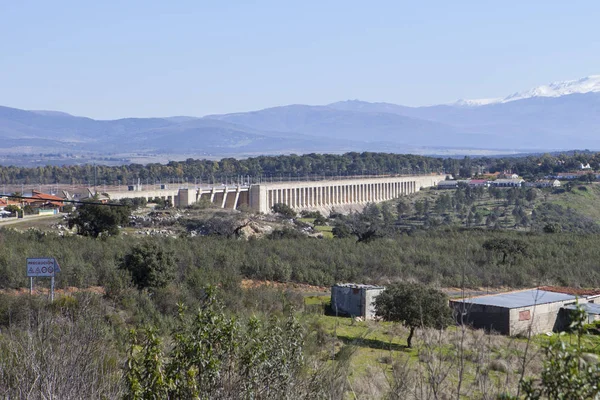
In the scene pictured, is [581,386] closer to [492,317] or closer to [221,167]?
[492,317]

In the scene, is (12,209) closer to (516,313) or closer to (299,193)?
(516,313)

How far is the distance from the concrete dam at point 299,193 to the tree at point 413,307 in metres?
43.7

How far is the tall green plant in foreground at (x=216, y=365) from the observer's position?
8695mm

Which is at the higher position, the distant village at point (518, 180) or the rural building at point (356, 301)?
the distant village at point (518, 180)

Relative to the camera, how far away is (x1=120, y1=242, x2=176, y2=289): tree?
27781 millimetres

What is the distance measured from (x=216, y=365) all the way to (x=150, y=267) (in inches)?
755

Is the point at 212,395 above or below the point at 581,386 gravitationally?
below

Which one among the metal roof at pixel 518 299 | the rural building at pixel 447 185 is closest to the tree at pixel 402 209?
the rural building at pixel 447 185

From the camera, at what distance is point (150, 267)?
27.8 meters

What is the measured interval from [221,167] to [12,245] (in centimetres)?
8073

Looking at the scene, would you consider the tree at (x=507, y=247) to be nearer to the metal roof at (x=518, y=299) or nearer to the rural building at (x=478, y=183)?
the metal roof at (x=518, y=299)

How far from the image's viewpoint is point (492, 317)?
2584 cm

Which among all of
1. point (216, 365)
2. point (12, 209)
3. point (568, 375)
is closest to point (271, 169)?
point (12, 209)

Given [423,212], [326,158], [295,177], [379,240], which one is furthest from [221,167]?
[379,240]
